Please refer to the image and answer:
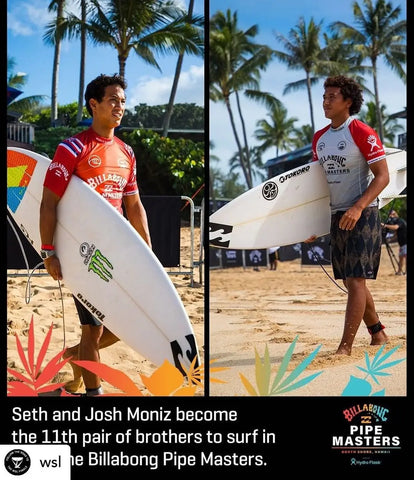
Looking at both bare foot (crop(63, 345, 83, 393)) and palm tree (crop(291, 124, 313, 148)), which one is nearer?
bare foot (crop(63, 345, 83, 393))

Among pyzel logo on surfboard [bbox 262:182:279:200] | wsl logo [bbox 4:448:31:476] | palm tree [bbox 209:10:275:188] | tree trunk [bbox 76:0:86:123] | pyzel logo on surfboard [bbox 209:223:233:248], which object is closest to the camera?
wsl logo [bbox 4:448:31:476]

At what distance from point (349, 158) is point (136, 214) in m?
0.97

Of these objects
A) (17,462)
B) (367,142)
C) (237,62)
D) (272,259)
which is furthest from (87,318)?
(237,62)

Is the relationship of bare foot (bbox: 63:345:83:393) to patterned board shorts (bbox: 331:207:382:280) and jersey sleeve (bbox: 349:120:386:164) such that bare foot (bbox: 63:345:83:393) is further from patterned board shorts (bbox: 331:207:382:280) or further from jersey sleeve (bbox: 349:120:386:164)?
jersey sleeve (bbox: 349:120:386:164)

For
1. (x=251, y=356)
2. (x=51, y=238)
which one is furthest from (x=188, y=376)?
(x=51, y=238)

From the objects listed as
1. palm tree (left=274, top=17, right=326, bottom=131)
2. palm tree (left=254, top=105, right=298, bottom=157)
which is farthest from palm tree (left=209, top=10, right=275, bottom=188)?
palm tree (left=254, top=105, right=298, bottom=157)

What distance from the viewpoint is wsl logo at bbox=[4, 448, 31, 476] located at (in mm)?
1956

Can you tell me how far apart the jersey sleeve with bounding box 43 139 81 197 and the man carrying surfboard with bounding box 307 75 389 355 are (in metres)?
1.13

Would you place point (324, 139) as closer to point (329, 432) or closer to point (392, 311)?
point (329, 432)

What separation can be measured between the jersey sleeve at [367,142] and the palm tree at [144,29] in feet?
2.48

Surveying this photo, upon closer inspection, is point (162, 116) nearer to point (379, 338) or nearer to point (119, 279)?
point (119, 279)

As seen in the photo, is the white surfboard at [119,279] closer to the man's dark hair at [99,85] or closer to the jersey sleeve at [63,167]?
the jersey sleeve at [63,167]

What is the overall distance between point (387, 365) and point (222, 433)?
2.48 ft

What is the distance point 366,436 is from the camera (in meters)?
2.08
